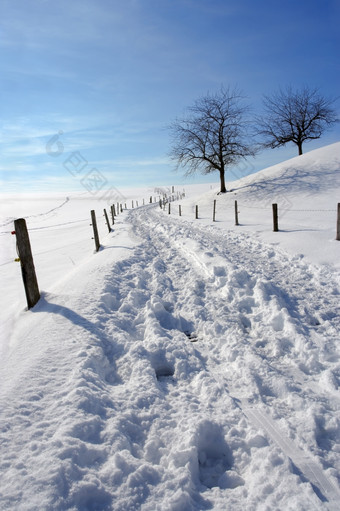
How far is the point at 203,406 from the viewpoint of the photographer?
9.27ft

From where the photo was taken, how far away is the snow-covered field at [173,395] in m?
2.01

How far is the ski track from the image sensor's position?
2.02 m

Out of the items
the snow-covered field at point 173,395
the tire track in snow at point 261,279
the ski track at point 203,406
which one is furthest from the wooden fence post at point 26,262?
the tire track in snow at point 261,279

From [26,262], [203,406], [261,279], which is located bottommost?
[203,406]

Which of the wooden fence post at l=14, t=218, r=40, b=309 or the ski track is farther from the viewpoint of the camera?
the wooden fence post at l=14, t=218, r=40, b=309

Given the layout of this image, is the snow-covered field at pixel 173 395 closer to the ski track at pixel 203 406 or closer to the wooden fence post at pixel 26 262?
the ski track at pixel 203 406

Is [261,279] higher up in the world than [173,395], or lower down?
higher up

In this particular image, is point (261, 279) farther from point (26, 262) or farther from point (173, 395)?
point (26, 262)

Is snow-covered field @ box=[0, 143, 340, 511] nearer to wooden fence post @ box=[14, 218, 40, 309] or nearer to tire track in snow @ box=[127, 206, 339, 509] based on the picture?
tire track in snow @ box=[127, 206, 339, 509]

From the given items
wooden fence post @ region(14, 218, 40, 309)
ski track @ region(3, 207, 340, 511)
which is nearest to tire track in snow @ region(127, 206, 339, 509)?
ski track @ region(3, 207, 340, 511)

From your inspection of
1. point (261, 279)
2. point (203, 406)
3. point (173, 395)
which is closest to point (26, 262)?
point (173, 395)

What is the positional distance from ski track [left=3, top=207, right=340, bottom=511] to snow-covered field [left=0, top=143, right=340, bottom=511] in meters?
0.01

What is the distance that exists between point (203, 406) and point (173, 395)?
0.36 meters

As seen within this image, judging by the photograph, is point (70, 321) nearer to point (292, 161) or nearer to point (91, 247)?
point (91, 247)
